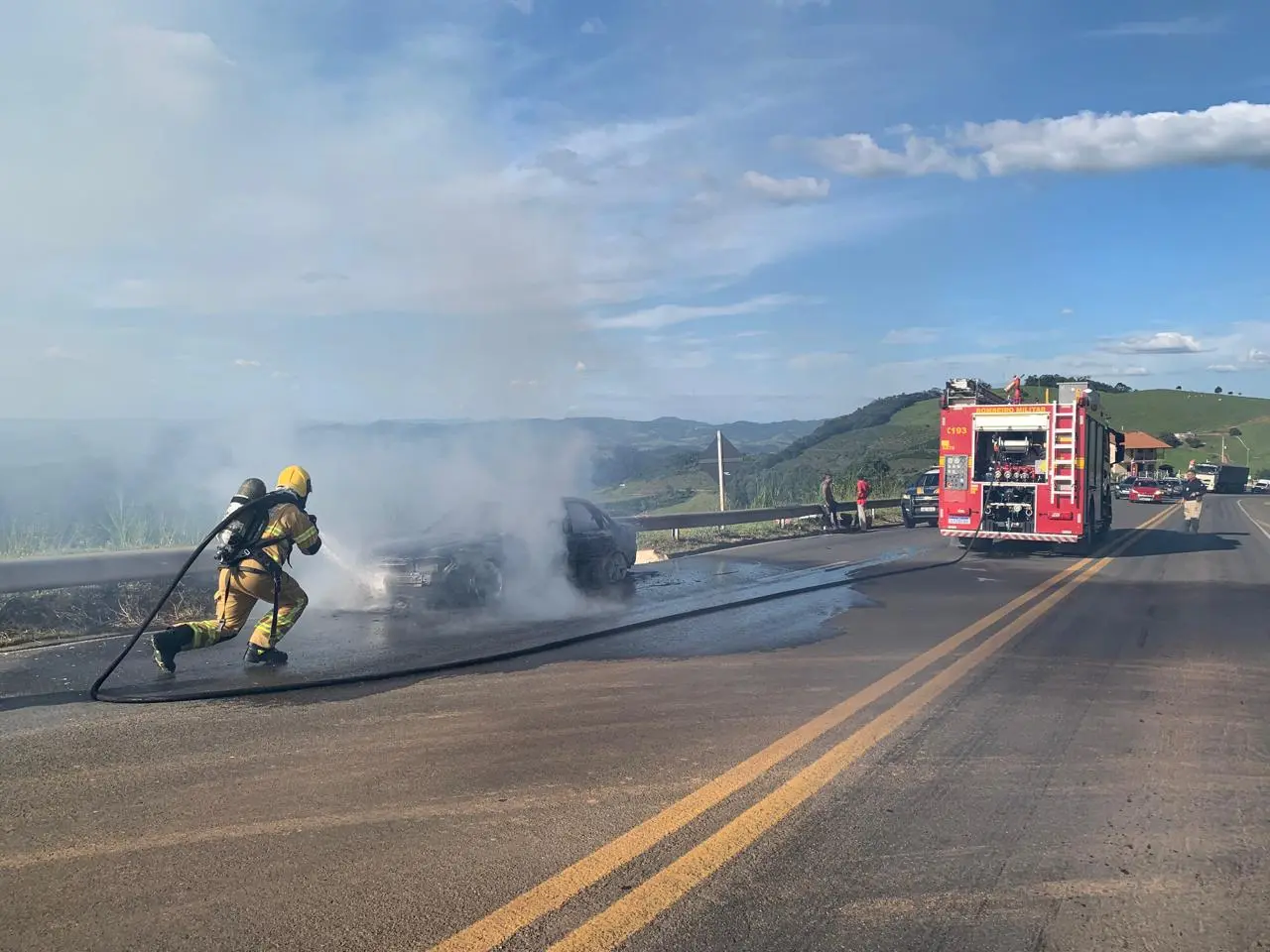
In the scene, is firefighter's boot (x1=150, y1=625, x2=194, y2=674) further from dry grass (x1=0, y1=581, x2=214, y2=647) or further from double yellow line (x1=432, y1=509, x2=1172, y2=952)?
double yellow line (x1=432, y1=509, x2=1172, y2=952)

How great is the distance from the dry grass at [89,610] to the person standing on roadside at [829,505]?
1660 centimetres

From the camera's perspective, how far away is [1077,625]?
982 centimetres

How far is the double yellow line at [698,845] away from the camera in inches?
127

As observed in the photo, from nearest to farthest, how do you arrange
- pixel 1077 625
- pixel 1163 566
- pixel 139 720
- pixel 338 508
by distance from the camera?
pixel 139 720, pixel 1077 625, pixel 338 508, pixel 1163 566

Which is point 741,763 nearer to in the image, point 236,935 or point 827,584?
point 236,935

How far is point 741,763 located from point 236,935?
2633mm

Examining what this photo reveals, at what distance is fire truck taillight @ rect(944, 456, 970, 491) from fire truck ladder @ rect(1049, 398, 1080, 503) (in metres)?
1.41

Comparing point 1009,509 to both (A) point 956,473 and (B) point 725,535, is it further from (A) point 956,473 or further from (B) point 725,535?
(B) point 725,535

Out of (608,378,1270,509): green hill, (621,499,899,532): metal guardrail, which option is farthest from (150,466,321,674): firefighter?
(608,378,1270,509): green hill

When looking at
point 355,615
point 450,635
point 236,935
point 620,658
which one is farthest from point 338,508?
point 236,935

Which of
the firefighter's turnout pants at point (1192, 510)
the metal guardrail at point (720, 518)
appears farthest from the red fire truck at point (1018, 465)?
the firefighter's turnout pants at point (1192, 510)

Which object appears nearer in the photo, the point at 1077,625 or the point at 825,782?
the point at 825,782

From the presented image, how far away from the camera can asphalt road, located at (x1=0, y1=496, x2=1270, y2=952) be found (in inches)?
132

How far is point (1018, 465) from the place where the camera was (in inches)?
703
